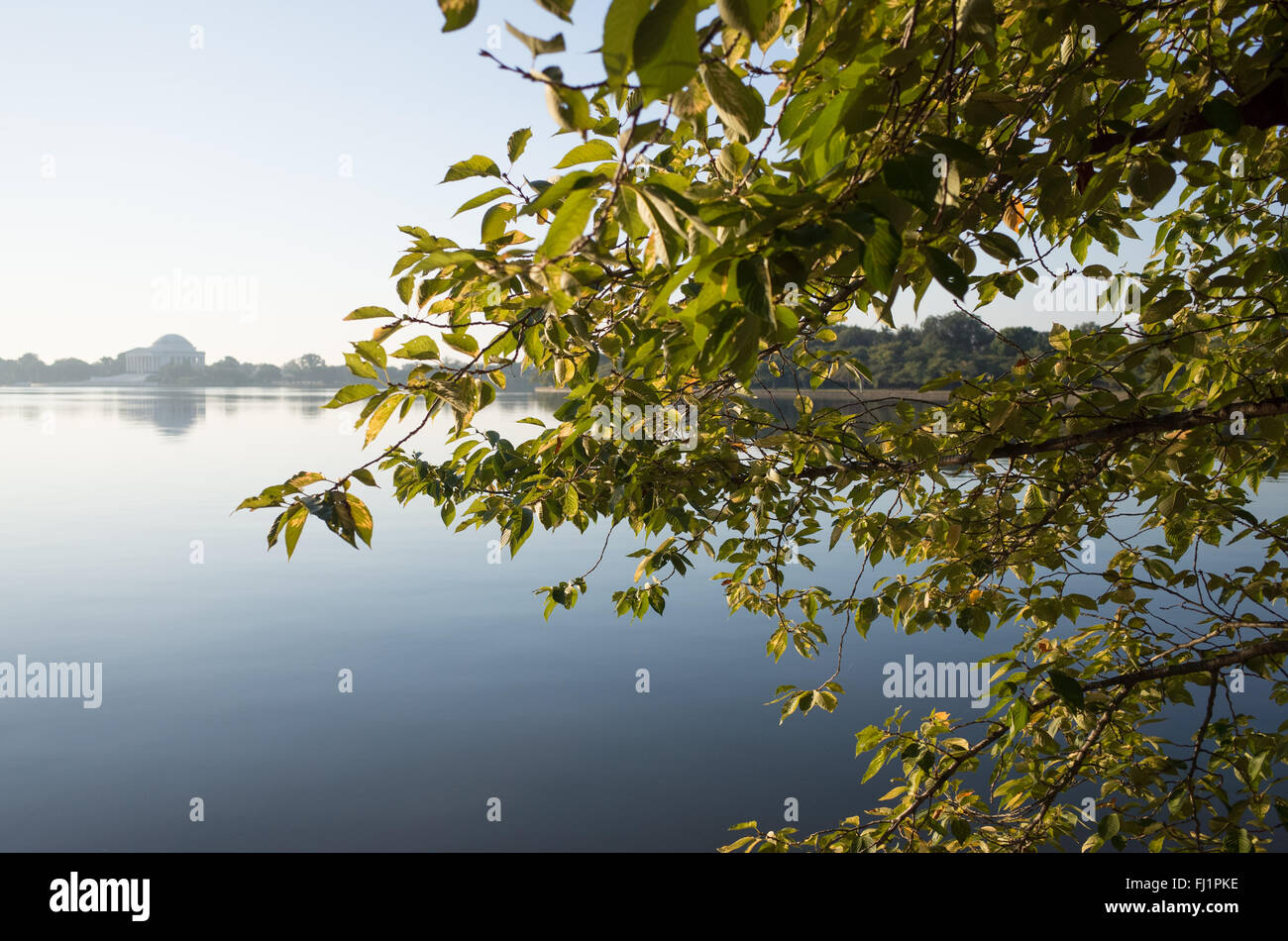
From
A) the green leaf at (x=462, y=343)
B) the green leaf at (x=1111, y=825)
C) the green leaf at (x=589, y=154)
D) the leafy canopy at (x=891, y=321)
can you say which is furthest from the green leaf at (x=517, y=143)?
the green leaf at (x=1111, y=825)

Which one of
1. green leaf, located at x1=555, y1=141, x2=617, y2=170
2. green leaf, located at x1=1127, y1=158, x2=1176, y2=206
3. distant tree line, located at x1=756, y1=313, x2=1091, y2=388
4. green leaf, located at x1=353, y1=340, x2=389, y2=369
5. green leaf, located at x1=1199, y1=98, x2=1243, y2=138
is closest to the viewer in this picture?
green leaf, located at x1=555, y1=141, x2=617, y2=170

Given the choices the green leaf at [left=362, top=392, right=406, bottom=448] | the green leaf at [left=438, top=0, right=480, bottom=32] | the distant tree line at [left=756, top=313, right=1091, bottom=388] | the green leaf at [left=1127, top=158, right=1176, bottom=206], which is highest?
the distant tree line at [left=756, top=313, right=1091, bottom=388]

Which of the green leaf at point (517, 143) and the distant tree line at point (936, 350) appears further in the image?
Answer: the distant tree line at point (936, 350)

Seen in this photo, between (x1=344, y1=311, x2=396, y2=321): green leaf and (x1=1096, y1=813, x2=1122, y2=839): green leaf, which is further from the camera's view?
(x1=1096, y1=813, x2=1122, y2=839): green leaf

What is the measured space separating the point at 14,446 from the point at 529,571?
2857 cm

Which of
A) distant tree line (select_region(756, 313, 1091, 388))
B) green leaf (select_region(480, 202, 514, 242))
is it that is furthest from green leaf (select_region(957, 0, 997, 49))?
distant tree line (select_region(756, 313, 1091, 388))

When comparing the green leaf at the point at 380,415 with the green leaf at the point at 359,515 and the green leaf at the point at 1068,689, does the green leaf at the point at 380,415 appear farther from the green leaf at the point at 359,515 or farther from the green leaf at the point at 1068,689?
the green leaf at the point at 1068,689

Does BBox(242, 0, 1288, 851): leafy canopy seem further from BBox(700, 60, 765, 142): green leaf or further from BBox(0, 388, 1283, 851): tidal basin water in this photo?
BBox(0, 388, 1283, 851): tidal basin water

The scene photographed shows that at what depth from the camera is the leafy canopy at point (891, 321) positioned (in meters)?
0.87

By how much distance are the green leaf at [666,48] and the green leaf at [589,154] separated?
0.71ft

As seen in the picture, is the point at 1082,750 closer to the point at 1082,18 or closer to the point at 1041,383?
the point at 1041,383

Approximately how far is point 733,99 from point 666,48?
0.68 feet

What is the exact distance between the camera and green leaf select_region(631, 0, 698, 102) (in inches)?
24.5
